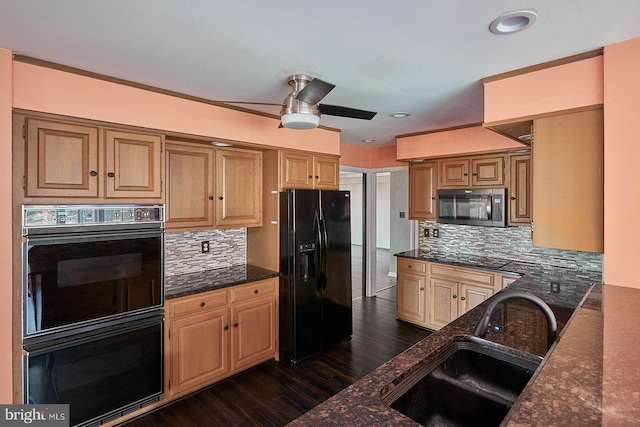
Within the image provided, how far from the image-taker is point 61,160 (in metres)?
2.05

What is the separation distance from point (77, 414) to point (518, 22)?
133 inches

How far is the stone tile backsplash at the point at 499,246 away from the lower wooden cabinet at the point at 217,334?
240 centimetres

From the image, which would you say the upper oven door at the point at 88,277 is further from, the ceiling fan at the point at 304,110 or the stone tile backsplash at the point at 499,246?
the stone tile backsplash at the point at 499,246

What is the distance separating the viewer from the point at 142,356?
94.2 inches

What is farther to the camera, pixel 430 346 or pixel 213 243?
pixel 213 243

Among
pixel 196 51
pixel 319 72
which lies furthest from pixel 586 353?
pixel 196 51

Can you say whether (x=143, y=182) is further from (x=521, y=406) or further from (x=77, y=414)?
(x=521, y=406)

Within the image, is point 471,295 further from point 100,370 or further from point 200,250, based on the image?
point 100,370

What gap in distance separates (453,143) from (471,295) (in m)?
1.70

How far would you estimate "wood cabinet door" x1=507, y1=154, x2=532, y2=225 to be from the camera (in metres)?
3.45

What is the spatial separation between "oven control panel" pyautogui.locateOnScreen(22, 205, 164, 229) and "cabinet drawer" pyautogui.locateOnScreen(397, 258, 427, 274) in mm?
2912

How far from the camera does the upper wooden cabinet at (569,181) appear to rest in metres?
1.88
